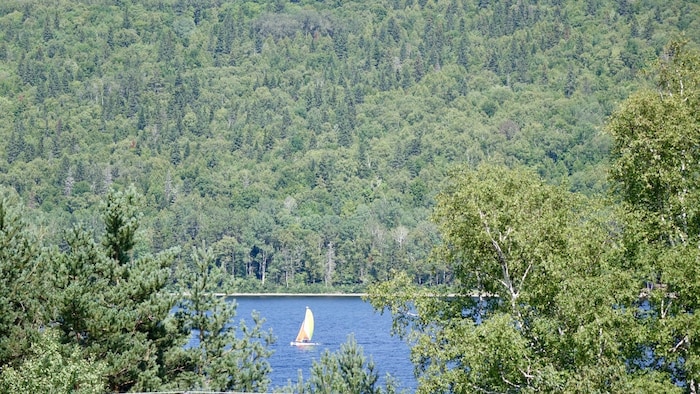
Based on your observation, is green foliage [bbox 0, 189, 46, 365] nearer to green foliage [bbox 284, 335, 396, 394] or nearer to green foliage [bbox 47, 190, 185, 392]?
green foliage [bbox 47, 190, 185, 392]

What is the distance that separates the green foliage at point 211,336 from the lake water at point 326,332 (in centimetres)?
1274

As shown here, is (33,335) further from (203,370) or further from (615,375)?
(615,375)

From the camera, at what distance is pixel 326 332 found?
85438mm

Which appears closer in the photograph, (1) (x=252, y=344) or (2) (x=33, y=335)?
(2) (x=33, y=335)

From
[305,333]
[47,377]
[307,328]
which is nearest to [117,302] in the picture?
[47,377]

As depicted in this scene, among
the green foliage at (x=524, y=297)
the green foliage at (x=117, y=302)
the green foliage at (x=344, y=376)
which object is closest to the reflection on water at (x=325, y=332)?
the green foliage at (x=344, y=376)

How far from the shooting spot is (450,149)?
199875 millimetres

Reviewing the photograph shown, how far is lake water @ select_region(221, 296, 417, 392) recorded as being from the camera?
5906 cm

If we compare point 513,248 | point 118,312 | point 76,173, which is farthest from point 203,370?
point 76,173

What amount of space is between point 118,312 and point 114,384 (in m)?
1.32

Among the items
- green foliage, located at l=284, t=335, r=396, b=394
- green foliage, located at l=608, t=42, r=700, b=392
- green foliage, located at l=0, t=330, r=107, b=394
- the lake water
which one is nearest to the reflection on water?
the lake water

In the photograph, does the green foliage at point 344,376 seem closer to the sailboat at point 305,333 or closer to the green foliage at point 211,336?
the green foliage at point 211,336


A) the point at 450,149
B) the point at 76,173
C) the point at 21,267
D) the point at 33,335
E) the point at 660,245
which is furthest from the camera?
the point at 450,149

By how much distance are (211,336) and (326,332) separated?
201 feet
